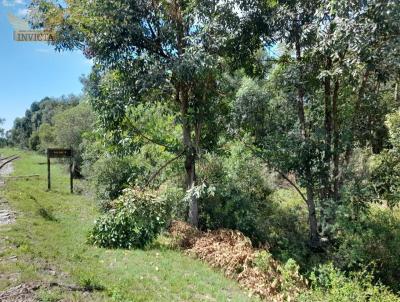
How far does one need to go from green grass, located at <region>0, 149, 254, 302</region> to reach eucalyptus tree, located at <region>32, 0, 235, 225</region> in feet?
8.52

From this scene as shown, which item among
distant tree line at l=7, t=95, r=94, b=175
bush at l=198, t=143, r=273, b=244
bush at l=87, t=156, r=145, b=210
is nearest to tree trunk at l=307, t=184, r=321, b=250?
bush at l=198, t=143, r=273, b=244

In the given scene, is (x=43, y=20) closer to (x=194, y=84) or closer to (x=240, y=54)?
(x=194, y=84)

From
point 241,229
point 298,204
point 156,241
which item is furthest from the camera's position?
point 298,204

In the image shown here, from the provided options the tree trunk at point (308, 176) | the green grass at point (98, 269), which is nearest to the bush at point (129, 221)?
the green grass at point (98, 269)

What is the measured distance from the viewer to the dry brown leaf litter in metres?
7.52

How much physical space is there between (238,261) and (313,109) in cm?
484

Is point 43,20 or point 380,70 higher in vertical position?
point 43,20

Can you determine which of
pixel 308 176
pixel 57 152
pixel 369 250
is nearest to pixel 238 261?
pixel 308 176

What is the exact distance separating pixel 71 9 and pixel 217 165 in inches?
239

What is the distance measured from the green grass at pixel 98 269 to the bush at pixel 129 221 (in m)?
0.38

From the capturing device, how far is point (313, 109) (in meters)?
10.6

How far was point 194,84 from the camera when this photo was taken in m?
9.71

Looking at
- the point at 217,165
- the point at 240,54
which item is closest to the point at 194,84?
the point at 240,54

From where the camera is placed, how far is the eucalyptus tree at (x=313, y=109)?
8922 mm
